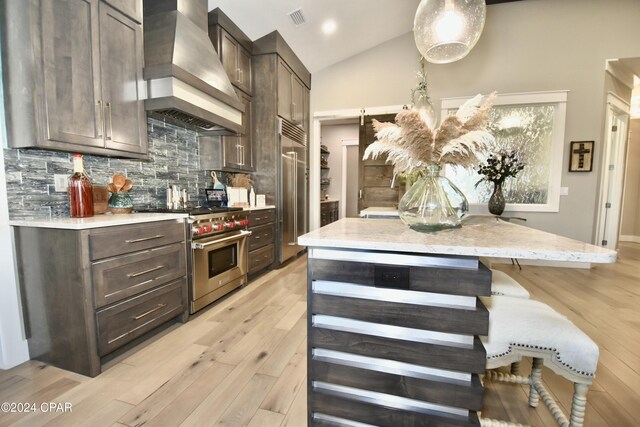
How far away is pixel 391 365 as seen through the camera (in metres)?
1.06

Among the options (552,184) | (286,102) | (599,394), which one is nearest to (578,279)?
(552,184)

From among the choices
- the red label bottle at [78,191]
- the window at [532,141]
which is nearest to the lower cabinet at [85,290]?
the red label bottle at [78,191]

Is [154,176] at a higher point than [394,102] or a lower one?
lower

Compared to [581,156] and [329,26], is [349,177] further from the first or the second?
[581,156]

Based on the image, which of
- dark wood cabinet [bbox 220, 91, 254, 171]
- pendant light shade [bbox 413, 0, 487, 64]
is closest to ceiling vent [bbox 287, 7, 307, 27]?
dark wood cabinet [bbox 220, 91, 254, 171]

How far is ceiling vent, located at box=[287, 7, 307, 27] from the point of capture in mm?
3303

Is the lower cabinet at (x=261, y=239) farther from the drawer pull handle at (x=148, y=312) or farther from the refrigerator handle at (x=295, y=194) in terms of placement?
the drawer pull handle at (x=148, y=312)

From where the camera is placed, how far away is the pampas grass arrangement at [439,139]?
1.09 meters

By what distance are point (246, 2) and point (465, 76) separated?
321 cm

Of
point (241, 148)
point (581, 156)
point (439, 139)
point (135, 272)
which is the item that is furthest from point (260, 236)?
point (581, 156)

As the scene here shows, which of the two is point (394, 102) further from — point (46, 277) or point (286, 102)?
point (46, 277)

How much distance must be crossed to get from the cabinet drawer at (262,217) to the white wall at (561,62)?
2973 mm

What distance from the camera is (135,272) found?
1772 millimetres

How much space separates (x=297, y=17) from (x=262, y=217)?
8.23 ft
